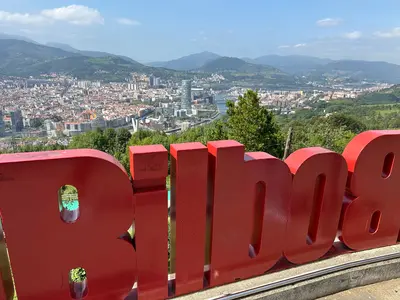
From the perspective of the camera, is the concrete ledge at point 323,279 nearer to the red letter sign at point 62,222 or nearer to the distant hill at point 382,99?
the red letter sign at point 62,222

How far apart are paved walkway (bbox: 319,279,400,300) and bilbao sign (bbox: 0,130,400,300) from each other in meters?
0.58

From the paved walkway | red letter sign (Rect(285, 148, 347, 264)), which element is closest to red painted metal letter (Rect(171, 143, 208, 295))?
red letter sign (Rect(285, 148, 347, 264))

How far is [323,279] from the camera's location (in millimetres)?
4184

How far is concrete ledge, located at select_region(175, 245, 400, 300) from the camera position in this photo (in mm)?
3877

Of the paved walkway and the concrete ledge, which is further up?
the concrete ledge

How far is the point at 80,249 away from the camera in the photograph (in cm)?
315

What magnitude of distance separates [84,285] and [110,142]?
48.0m

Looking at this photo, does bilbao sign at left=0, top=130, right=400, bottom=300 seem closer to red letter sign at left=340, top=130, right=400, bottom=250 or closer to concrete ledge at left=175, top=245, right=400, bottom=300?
red letter sign at left=340, top=130, right=400, bottom=250

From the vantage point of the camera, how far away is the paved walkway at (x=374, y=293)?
4.29 metres

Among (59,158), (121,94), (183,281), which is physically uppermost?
(59,158)

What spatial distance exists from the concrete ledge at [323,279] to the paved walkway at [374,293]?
0.06m

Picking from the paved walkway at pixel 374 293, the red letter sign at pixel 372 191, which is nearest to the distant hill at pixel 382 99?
the red letter sign at pixel 372 191

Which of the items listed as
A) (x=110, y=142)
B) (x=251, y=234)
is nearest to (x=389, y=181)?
(x=251, y=234)

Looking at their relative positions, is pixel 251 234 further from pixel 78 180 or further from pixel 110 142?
pixel 110 142
